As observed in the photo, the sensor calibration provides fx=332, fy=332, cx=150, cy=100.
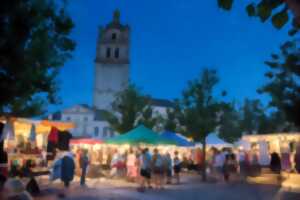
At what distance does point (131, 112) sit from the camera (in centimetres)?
3706

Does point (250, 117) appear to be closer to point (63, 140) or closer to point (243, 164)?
point (243, 164)

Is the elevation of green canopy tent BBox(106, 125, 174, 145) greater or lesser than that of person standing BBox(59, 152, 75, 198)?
greater

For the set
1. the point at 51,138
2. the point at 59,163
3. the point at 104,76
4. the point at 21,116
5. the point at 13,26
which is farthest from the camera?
the point at 104,76

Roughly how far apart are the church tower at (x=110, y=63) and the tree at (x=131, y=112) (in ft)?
81.1

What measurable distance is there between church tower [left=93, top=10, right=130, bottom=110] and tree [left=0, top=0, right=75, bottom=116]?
53.6 m

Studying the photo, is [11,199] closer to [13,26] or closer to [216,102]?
[13,26]

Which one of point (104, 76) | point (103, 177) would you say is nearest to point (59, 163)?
point (103, 177)

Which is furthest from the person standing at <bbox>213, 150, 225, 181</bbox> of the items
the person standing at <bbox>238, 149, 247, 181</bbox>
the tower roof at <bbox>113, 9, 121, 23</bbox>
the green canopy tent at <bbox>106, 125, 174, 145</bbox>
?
the tower roof at <bbox>113, 9, 121, 23</bbox>

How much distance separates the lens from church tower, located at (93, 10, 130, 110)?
65375 millimetres

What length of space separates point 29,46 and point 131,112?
1122 inches

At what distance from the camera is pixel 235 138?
55.3 meters

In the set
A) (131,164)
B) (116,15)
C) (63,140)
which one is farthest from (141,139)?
(116,15)

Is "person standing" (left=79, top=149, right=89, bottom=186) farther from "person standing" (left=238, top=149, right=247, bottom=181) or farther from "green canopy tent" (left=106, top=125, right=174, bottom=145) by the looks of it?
"person standing" (left=238, top=149, right=247, bottom=181)

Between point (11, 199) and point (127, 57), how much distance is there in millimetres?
63697
